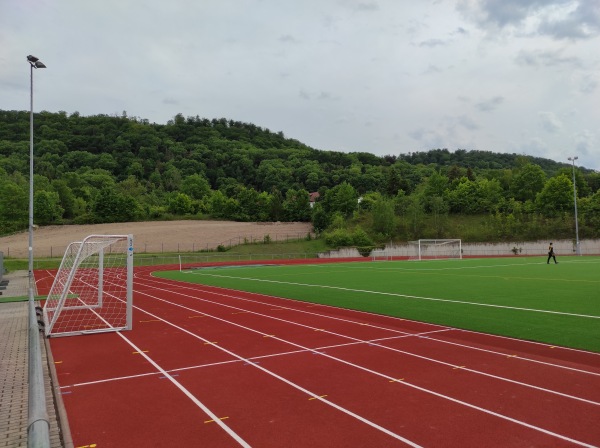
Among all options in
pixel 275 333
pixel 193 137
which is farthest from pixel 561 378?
pixel 193 137

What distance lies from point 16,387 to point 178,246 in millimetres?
60418

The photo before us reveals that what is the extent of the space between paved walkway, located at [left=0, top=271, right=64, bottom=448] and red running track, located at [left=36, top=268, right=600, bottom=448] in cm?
24

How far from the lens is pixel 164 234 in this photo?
2783 inches

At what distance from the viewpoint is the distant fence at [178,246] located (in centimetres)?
5903

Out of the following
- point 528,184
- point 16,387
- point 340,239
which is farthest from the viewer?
point 528,184

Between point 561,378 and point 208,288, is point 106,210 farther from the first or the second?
point 561,378

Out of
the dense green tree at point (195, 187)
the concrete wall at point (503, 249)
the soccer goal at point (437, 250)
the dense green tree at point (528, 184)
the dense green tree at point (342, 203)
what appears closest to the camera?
the concrete wall at point (503, 249)

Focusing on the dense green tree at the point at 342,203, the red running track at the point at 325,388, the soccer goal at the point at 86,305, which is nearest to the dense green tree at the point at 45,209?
the dense green tree at the point at 342,203

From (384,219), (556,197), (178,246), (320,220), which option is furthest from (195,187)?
(556,197)

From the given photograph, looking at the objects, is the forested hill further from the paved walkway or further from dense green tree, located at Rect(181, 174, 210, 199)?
the paved walkway

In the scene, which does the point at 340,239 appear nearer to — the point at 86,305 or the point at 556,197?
the point at 556,197

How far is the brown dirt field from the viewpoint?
2463 inches

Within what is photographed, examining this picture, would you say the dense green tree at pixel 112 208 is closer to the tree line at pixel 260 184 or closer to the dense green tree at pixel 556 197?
the tree line at pixel 260 184

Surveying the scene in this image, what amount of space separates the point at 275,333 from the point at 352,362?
3086mm
